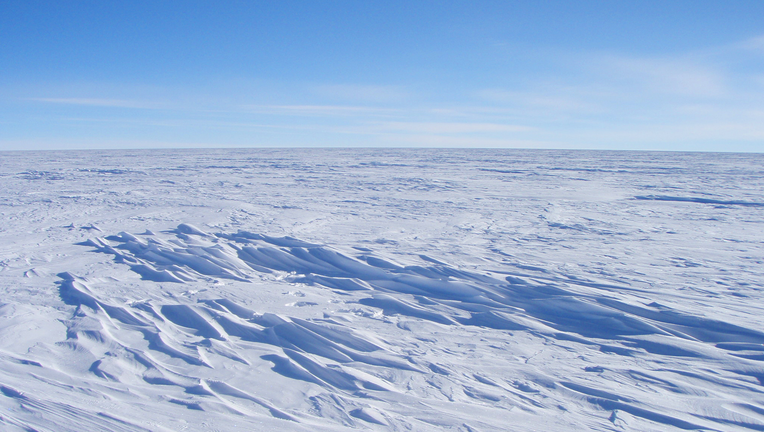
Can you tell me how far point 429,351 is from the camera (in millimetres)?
2414

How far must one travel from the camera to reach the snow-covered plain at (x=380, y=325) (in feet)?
6.14

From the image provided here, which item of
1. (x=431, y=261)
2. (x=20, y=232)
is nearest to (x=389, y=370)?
(x=431, y=261)

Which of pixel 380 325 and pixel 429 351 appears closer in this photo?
pixel 429 351

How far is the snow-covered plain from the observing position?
1872 millimetres

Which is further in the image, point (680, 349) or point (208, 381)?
point (680, 349)

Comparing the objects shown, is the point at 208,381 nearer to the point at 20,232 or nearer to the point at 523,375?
the point at 523,375

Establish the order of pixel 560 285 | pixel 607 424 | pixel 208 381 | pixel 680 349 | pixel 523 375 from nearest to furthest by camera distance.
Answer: pixel 607 424 < pixel 208 381 < pixel 523 375 < pixel 680 349 < pixel 560 285

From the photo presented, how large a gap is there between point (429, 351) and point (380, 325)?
0.45 meters

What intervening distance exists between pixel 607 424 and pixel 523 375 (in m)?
0.44

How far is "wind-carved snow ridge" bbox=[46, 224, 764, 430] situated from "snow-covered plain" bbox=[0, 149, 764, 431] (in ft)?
0.04

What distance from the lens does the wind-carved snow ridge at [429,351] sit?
1.90 metres

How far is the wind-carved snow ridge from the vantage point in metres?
1.90

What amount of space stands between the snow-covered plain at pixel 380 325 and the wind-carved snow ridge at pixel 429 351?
1 cm

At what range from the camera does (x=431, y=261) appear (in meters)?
4.10
